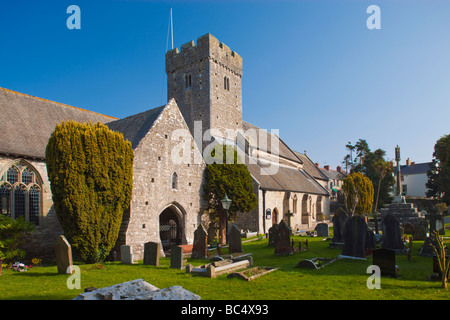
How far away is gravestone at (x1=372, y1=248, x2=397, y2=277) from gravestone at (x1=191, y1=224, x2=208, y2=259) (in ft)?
25.8

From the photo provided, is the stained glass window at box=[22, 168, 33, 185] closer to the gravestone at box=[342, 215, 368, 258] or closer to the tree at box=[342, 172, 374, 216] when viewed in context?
the gravestone at box=[342, 215, 368, 258]

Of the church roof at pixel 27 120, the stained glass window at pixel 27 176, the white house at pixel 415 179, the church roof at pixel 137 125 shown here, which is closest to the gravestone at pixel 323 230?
the church roof at pixel 137 125

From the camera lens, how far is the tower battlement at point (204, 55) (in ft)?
102

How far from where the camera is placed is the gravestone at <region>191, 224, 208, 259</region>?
50.2 ft

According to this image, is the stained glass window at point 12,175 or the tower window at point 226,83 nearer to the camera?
the stained glass window at point 12,175

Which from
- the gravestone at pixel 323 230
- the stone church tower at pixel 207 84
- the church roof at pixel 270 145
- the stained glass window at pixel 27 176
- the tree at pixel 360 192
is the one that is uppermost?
the stone church tower at pixel 207 84

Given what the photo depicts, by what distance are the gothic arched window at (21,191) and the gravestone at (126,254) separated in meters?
5.02

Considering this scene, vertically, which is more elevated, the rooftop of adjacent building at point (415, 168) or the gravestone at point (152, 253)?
the rooftop of adjacent building at point (415, 168)

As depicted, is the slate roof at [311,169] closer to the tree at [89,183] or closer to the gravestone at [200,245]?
the gravestone at [200,245]

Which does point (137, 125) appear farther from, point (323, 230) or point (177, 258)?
point (323, 230)

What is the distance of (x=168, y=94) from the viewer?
34062 mm
